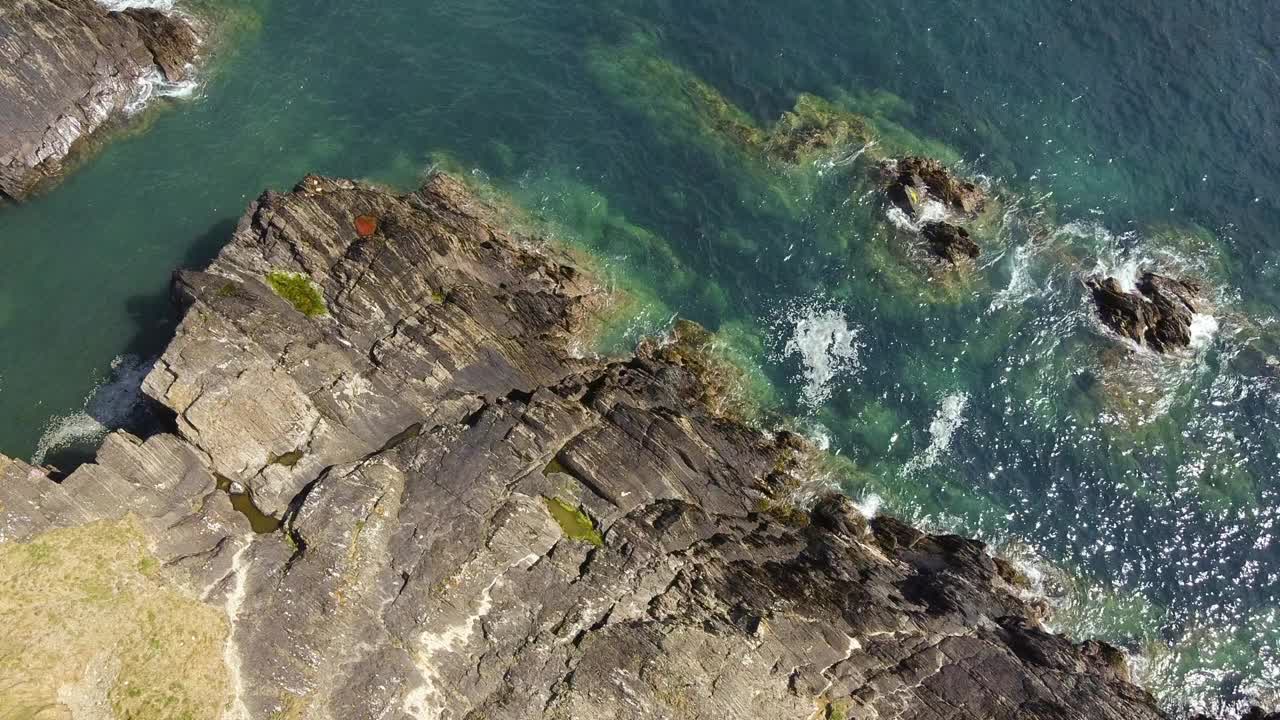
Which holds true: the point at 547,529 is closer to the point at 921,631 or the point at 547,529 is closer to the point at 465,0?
the point at 921,631

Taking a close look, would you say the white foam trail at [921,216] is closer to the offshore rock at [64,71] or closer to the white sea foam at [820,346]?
the white sea foam at [820,346]

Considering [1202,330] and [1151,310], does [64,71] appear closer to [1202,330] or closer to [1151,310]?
[1151,310]

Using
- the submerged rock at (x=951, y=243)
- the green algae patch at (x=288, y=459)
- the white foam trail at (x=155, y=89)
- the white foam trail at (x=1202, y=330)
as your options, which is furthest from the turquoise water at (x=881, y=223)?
the green algae patch at (x=288, y=459)

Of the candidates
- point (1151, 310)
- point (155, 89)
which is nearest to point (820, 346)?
point (1151, 310)

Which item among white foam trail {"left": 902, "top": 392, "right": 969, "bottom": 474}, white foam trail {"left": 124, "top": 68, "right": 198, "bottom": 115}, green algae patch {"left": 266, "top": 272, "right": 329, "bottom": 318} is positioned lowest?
white foam trail {"left": 902, "top": 392, "right": 969, "bottom": 474}

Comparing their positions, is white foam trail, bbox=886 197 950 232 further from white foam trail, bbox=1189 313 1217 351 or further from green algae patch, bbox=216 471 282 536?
green algae patch, bbox=216 471 282 536

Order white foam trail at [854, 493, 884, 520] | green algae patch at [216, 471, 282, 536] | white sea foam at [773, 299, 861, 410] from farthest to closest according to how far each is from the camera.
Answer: white sea foam at [773, 299, 861, 410]
white foam trail at [854, 493, 884, 520]
green algae patch at [216, 471, 282, 536]

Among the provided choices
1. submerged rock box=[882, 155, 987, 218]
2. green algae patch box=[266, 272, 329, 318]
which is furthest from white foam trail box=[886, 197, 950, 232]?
green algae patch box=[266, 272, 329, 318]
